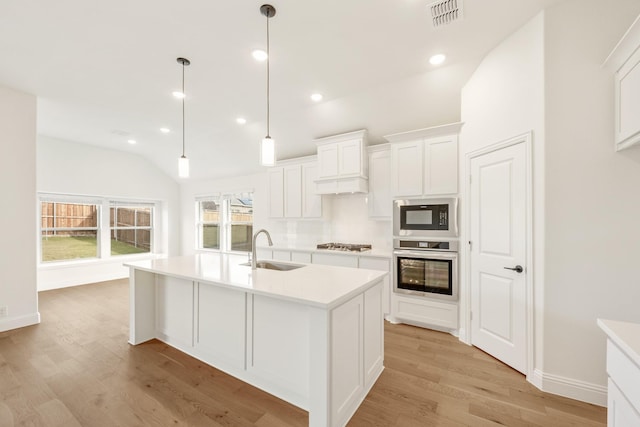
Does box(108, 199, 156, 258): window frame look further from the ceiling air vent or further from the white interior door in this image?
the white interior door

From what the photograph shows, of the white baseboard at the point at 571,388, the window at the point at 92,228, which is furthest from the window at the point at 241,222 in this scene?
the white baseboard at the point at 571,388

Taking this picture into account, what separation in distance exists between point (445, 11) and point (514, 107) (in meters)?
1.02

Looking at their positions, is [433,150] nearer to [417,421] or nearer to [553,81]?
[553,81]

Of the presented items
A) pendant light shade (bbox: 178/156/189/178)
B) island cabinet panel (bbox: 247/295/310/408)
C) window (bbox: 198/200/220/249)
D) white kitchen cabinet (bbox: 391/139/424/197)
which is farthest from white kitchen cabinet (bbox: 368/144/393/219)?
window (bbox: 198/200/220/249)

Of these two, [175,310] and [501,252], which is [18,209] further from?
[501,252]

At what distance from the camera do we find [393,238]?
3.38 m

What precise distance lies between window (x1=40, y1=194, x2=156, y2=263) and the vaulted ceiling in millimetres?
1697

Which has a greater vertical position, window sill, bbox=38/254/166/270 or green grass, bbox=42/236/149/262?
green grass, bbox=42/236/149/262

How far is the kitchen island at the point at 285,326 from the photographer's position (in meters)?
1.57

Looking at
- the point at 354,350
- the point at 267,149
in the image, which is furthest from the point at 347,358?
the point at 267,149

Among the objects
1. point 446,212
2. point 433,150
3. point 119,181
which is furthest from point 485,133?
point 119,181

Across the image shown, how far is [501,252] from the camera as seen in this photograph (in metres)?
2.41

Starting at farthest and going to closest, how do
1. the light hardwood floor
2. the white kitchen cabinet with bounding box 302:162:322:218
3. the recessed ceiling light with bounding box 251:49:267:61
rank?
1. the white kitchen cabinet with bounding box 302:162:322:218
2. the recessed ceiling light with bounding box 251:49:267:61
3. the light hardwood floor

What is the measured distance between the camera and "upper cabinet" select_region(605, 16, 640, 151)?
1508 mm
